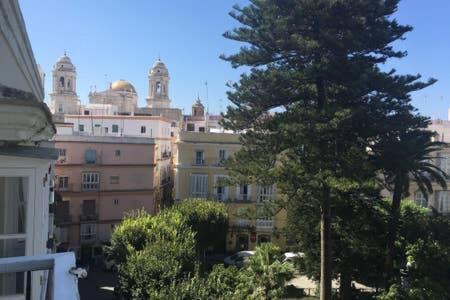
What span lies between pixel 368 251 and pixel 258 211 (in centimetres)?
453

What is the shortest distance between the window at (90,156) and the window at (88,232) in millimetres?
3717

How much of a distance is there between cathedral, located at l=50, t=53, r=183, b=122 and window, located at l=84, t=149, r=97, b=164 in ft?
71.9

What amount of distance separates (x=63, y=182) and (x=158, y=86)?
3719cm

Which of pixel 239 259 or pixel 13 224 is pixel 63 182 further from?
pixel 13 224

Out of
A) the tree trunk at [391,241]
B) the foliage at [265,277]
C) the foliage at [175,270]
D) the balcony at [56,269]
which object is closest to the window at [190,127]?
the foliage at [175,270]

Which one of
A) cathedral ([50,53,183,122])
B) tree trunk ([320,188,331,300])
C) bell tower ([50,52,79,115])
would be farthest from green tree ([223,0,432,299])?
bell tower ([50,52,79,115])

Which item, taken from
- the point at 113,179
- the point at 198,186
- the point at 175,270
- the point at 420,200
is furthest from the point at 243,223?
the point at 175,270

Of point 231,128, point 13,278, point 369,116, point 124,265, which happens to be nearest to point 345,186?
point 369,116

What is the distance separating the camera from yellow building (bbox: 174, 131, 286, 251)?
2925 centimetres

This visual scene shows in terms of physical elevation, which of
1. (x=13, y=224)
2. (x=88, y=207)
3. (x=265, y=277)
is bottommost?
(x=265, y=277)

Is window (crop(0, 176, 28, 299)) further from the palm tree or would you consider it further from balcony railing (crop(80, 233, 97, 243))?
balcony railing (crop(80, 233, 97, 243))

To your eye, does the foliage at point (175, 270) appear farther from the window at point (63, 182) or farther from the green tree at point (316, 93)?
the window at point (63, 182)

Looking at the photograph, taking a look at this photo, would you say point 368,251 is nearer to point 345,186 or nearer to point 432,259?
point 432,259

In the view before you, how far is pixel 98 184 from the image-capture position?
1131 inches
